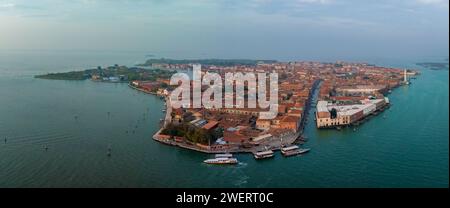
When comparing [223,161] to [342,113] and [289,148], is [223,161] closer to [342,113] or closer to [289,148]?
[289,148]

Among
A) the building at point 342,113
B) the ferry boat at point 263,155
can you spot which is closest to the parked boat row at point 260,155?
the ferry boat at point 263,155

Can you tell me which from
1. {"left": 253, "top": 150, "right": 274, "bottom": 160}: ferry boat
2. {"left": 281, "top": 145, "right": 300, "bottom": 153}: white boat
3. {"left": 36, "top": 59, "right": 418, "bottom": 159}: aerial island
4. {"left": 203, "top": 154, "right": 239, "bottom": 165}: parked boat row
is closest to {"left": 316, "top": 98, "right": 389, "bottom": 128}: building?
{"left": 36, "top": 59, "right": 418, "bottom": 159}: aerial island

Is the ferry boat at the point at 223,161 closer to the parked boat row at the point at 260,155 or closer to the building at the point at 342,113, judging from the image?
the parked boat row at the point at 260,155

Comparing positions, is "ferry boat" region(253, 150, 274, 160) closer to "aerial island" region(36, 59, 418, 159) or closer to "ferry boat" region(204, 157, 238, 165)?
"aerial island" region(36, 59, 418, 159)

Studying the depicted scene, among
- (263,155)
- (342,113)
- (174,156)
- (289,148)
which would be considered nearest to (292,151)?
(289,148)

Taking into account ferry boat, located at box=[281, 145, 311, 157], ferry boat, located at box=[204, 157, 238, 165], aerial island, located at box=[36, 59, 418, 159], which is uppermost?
aerial island, located at box=[36, 59, 418, 159]
